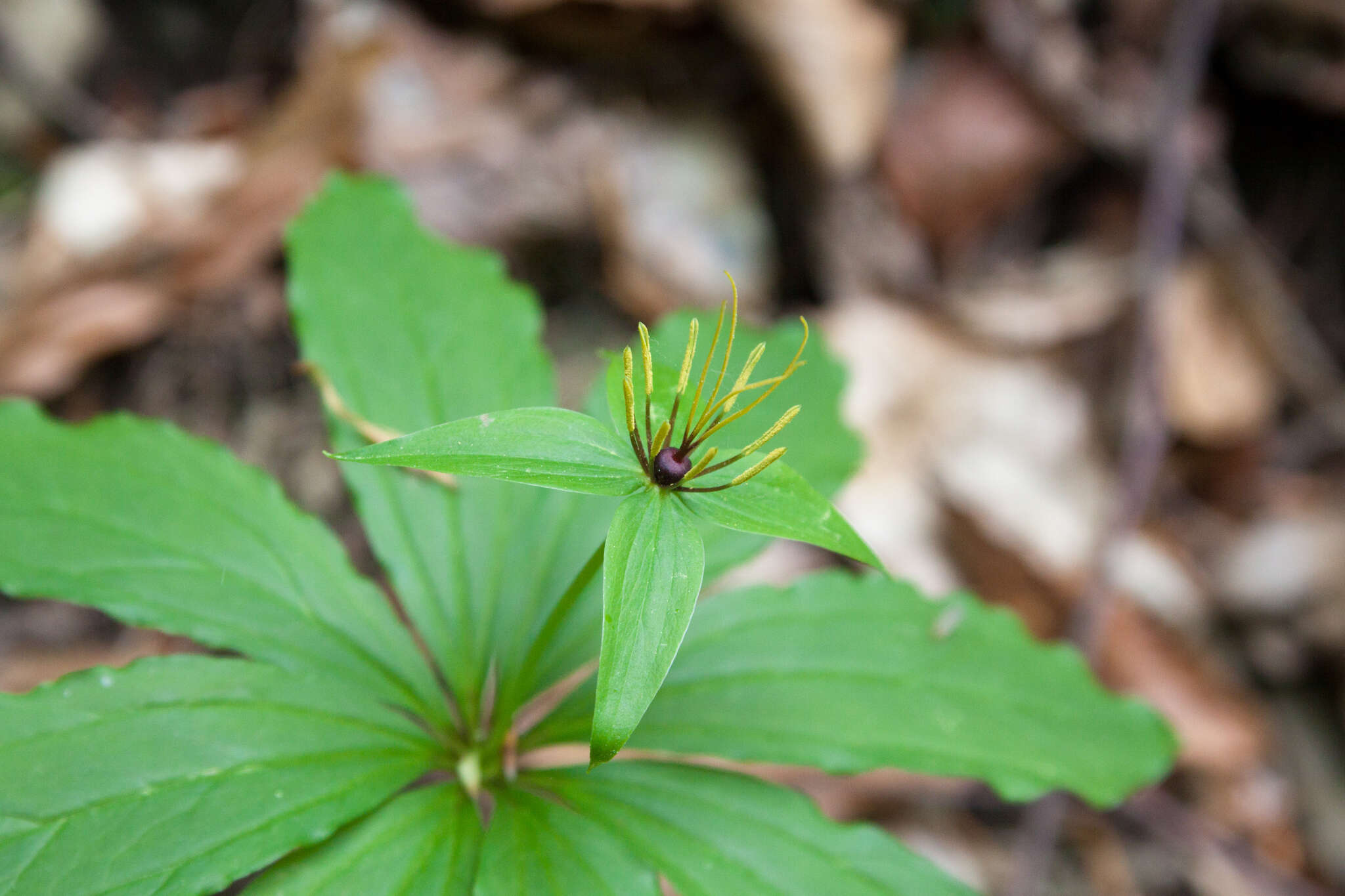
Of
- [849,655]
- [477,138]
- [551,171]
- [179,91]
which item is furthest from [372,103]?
[849,655]

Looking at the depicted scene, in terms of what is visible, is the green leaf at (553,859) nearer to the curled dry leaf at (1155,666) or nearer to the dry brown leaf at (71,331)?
the curled dry leaf at (1155,666)

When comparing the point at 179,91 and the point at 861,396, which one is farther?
the point at 179,91

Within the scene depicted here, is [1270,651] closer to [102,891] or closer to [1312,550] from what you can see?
[1312,550]

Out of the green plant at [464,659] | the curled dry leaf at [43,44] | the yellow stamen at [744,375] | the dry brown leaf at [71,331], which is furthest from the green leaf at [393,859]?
the curled dry leaf at [43,44]

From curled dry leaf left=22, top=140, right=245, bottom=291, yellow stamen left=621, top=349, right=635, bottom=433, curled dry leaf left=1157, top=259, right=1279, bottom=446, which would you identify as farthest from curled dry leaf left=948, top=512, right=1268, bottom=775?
curled dry leaf left=22, top=140, right=245, bottom=291

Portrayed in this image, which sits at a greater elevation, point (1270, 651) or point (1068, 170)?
point (1068, 170)
